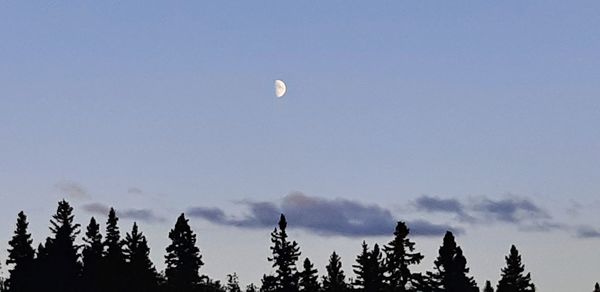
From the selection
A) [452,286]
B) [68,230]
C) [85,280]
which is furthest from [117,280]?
[452,286]

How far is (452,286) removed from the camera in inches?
5955

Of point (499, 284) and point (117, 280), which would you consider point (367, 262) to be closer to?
point (499, 284)

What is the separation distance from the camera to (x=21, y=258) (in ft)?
577

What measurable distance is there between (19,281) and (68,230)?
40.6 feet

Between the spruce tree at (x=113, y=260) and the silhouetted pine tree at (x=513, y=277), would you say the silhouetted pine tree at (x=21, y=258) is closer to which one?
the spruce tree at (x=113, y=260)

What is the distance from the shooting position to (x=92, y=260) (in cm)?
16950

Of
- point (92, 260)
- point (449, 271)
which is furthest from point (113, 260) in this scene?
point (449, 271)

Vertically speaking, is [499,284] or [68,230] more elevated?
[68,230]

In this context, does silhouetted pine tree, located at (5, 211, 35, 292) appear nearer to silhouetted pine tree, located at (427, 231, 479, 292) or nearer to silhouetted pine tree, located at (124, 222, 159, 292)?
silhouetted pine tree, located at (124, 222, 159, 292)

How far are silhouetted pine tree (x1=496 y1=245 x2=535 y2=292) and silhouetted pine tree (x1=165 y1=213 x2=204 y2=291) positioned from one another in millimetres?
38779

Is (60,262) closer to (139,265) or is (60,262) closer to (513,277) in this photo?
(139,265)

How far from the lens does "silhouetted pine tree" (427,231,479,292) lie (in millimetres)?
150875

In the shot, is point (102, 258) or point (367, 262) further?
point (102, 258)

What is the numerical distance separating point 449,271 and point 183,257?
1385 inches
